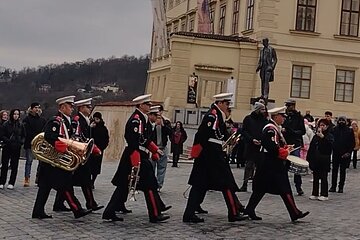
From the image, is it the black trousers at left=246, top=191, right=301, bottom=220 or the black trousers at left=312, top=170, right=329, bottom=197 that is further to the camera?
the black trousers at left=312, top=170, right=329, bottom=197

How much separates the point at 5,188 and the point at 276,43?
23.9m

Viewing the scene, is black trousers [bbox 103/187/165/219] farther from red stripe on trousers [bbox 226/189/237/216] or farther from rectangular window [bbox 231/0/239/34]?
rectangular window [bbox 231/0/239/34]

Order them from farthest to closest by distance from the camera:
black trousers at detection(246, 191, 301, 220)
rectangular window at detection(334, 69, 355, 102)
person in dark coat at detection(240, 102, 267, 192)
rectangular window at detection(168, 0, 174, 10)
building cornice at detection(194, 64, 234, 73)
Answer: rectangular window at detection(168, 0, 174, 10) < rectangular window at detection(334, 69, 355, 102) < building cornice at detection(194, 64, 234, 73) < person in dark coat at detection(240, 102, 267, 192) < black trousers at detection(246, 191, 301, 220)

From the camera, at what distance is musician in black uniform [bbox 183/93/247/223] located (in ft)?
33.4

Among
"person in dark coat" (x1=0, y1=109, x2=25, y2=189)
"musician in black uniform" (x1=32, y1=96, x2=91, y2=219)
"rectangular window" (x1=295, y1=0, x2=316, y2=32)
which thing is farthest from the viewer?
"rectangular window" (x1=295, y1=0, x2=316, y2=32)

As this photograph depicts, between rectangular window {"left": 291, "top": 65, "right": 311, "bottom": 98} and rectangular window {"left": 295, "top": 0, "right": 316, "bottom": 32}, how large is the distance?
7.29 ft

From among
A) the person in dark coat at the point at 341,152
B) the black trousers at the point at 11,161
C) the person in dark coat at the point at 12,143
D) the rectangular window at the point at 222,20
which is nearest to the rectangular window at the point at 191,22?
the rectangular window at the point at 222,20

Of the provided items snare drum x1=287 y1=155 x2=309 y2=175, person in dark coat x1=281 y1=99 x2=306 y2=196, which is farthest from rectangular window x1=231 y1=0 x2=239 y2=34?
snare drum x1=287 y1=155 x2=309 y2=175

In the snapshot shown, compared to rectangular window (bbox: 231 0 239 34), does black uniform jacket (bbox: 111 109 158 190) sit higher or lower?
lower

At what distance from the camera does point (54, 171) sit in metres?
10.2

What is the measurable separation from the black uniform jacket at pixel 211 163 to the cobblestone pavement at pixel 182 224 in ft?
2.06

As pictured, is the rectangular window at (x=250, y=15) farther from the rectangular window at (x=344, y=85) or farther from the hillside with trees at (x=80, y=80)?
the hillside with trees at (x=80, y=80)

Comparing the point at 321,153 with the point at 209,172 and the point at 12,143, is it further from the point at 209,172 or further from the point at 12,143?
the point at 12,143

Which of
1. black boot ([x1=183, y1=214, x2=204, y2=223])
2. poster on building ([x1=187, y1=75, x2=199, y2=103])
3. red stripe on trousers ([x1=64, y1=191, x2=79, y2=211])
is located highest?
poster on building ([x1=187, y1=75, x2=199, y2=103])
